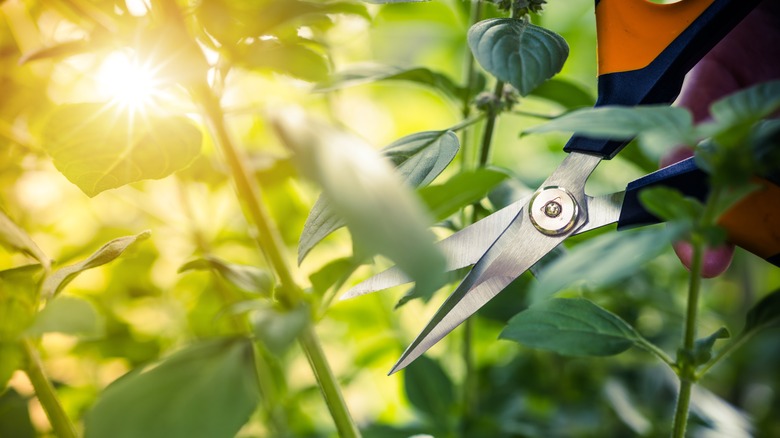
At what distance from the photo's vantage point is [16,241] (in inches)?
13.0

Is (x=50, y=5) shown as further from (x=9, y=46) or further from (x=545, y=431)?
(x=545, y=431)

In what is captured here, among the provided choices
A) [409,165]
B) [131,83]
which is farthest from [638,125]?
[131,83]

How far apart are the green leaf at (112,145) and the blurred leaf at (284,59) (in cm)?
5

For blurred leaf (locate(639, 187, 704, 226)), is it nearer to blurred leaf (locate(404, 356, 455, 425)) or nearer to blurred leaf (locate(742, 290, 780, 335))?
blurred leaf (locate(742, 290, 780, 335))

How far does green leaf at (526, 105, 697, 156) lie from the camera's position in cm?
22

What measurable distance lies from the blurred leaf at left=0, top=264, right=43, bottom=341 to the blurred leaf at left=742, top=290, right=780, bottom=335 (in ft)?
1.32

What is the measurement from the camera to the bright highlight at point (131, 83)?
12.2 inches

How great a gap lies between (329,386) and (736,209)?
0.29 m

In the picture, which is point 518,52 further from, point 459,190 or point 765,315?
point 765,315

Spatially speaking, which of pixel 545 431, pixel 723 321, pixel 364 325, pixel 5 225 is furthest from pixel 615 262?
pixel 723 321

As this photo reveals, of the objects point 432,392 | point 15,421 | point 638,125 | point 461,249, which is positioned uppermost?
point 638,125

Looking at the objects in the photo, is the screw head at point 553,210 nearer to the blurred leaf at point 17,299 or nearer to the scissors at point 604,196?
the scissors at point 604,196

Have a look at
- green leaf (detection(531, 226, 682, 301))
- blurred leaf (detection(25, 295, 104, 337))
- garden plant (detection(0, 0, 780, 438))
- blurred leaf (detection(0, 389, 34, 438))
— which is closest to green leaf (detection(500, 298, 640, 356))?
garden plant (detection(0, 0, 780, 438))

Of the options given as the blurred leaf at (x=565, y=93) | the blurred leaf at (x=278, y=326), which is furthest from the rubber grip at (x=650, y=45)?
the blurred leaf at (x=278, y=326)
